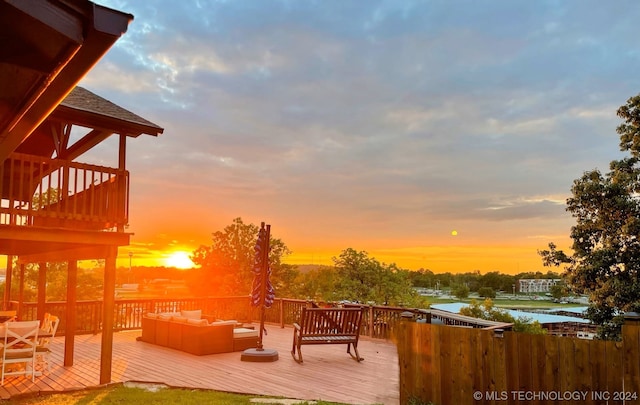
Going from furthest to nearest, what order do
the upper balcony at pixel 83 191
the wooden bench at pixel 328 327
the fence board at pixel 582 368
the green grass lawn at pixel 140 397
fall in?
the wooden bench at pixel 328 327, the upper balcony at pixel 83 191, the green grass lawn at pixel 140 397, the fence board at pixel 582 368

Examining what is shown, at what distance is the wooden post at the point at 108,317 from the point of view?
694 cm

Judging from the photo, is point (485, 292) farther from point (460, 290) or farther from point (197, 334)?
point (197, 334)

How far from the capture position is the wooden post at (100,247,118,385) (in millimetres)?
6938

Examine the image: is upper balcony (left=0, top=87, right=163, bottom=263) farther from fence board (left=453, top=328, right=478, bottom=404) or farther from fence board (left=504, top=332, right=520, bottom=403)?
fence board (left=504, top=332, right=520, bottom=403)

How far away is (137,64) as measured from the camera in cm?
1101

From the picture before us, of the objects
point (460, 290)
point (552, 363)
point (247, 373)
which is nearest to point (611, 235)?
point (552, 363)

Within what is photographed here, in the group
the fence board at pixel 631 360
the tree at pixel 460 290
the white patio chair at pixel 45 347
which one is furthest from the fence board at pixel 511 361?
the tree at pixel 460 290

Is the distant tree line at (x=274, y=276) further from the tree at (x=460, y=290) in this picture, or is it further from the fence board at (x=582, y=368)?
the tree at (x=460, y=290)

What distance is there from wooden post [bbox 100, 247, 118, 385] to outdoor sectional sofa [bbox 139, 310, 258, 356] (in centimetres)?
213

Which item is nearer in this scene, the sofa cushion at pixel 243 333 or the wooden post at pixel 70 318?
the wooden post at pixel 70 318

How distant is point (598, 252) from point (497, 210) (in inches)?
251

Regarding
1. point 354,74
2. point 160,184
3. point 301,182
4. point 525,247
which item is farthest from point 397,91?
point 525,247

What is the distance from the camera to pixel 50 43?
2092 millimetres

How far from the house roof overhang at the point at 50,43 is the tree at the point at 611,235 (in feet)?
46.4
